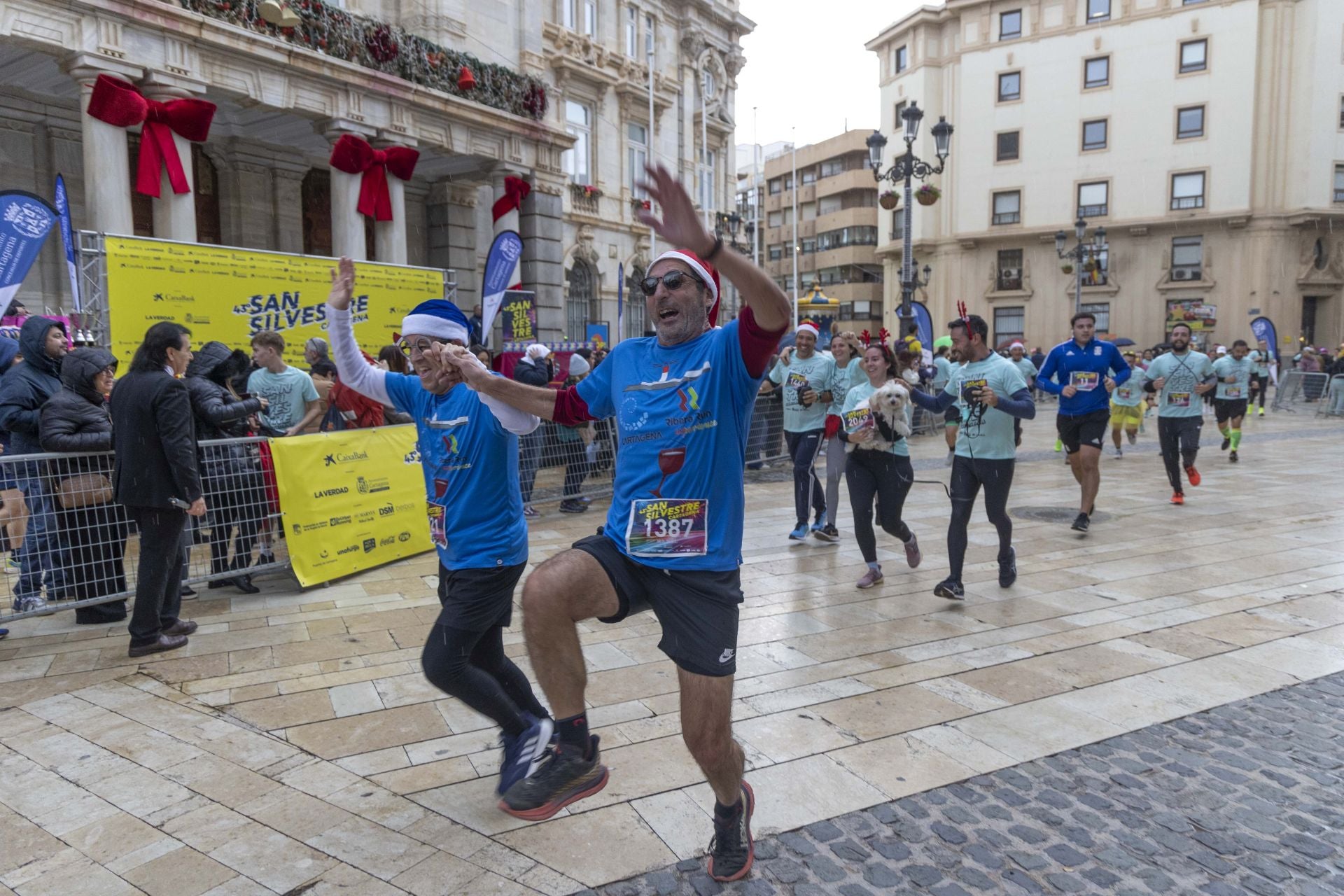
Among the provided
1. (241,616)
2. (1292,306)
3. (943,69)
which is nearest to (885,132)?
(943,69)

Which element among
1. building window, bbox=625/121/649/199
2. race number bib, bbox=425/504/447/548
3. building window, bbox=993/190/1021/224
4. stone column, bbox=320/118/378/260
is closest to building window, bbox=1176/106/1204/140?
building window, bbox=993/190/1021/224

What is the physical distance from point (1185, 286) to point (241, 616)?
44.3m

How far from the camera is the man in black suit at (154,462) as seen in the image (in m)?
5.34

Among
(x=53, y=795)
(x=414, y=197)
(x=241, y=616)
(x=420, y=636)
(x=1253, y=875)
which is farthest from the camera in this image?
(x=414, y=197)

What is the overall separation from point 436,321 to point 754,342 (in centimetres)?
148

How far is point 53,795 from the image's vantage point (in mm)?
3605

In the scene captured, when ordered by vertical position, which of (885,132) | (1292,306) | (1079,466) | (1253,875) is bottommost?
(1253,875)

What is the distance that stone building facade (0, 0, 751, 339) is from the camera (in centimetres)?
1203

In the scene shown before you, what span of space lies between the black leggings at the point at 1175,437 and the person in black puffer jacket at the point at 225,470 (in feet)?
32.5

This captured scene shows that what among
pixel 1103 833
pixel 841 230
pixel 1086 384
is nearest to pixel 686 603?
pixel 1103 833

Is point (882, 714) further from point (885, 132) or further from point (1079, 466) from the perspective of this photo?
point (885, 132)

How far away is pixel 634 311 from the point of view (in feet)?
87.4

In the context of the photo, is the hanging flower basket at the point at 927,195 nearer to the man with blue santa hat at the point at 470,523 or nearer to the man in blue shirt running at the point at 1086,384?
the man in blue shirt running at the point at 1086,384

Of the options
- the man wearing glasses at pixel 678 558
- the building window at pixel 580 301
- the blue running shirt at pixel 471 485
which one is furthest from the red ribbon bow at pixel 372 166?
the man wearing glasses at pixel 678 558
